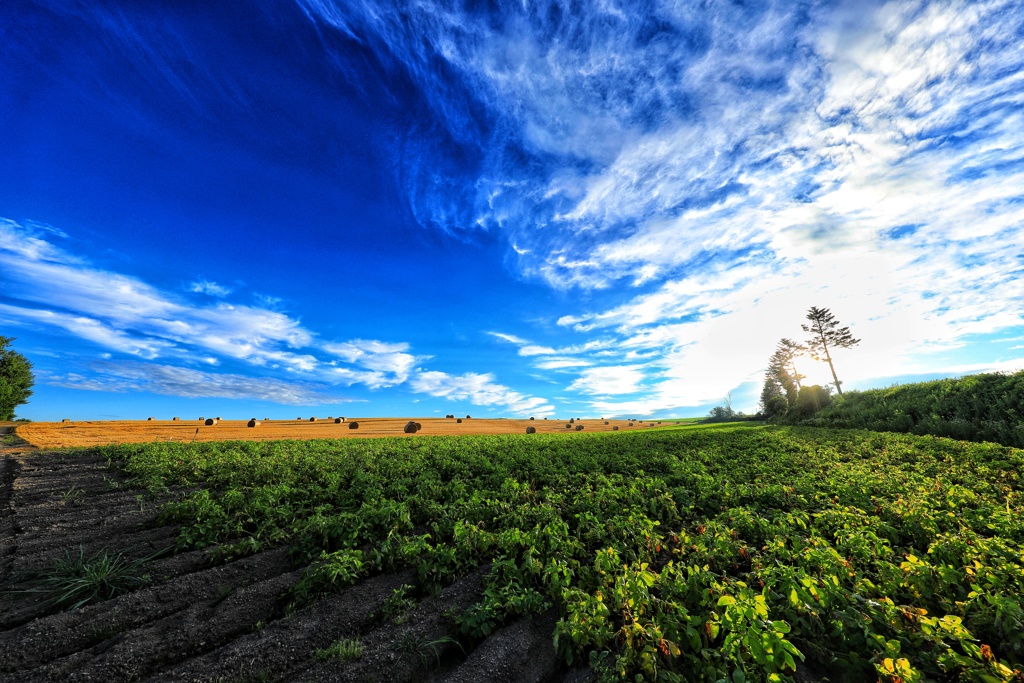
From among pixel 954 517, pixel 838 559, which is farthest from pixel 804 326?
pixel 838 559

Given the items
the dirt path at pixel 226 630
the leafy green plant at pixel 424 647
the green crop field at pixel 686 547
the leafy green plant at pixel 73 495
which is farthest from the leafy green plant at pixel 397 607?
the leafy green plant at pixel 73 495

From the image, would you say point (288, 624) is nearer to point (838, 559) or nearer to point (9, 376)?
point (838, 559)

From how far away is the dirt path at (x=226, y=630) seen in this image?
4.98m

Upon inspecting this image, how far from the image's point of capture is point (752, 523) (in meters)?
8.20

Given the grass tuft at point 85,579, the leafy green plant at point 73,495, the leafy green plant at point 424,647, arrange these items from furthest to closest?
the leafy green plant at point 73,495 → the grass tuft at point 85,579 → the leafy green plant at point 424,647

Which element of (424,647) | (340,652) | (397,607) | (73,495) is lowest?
(424,647)

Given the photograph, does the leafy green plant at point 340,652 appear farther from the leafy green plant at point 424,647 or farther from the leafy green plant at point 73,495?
the leafy green plant at point 73,495

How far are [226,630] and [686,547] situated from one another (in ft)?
26.6

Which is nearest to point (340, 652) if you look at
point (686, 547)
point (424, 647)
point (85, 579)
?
point (424, 647)

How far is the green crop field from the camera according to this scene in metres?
4.41

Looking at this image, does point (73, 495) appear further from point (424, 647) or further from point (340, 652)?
point (424, 647)

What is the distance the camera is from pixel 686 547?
7.54 metres

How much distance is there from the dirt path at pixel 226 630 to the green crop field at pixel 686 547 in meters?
0.37

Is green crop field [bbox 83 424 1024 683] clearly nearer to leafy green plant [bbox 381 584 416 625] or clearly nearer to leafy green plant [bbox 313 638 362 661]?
leafy green plant [bbox 381 584 416 625]
